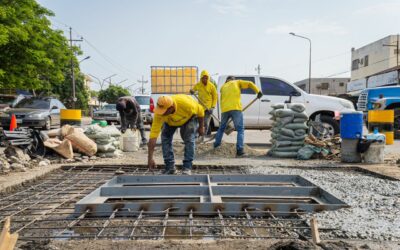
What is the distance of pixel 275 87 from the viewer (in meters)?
9.58

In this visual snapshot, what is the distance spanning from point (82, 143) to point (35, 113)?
6.21 meters

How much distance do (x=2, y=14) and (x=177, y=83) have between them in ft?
27.6

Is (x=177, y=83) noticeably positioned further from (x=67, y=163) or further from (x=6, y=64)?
(x=6, y=64)

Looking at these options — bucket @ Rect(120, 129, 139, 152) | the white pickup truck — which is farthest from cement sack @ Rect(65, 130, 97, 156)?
the white pickup truck

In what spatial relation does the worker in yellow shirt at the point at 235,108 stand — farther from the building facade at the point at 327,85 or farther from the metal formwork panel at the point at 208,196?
the building facade at the point at 327,85

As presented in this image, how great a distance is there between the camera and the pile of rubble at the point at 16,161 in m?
5.63

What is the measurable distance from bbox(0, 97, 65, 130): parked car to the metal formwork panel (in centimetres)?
855

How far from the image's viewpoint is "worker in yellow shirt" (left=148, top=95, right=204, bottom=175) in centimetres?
456

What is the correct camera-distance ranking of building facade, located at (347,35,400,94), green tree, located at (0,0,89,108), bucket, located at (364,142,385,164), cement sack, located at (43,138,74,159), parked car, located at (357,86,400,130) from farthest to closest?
building facade, located at (347,35,400,94)
green tree, located at (0,0,89,108)
parked car, located at (357,86,400,130)
cement sack, located at (43,138,74,159)
bucket, located at (364,142,385,164)

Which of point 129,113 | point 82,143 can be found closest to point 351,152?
point 82,143

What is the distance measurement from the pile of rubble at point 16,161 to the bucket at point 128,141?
2.17 m

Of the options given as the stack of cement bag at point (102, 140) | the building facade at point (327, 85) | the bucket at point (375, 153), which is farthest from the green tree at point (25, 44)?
the building facade at point (327, 85)

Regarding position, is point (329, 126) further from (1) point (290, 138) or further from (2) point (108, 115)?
(2) point (108, 115)

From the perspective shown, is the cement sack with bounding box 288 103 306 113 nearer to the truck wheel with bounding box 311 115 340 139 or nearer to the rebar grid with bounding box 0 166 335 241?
the truck wheel with bounding box 311 115 340 139
